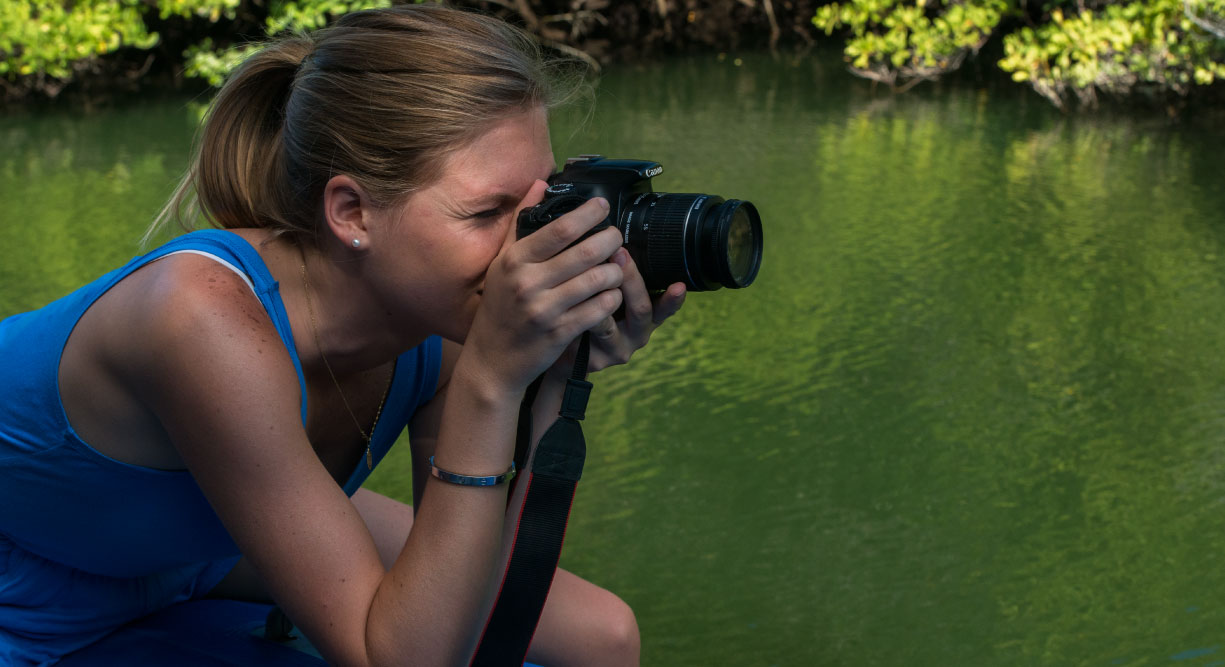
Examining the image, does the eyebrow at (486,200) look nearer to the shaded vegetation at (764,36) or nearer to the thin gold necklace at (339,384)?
the thin gold necklace at (339,384)

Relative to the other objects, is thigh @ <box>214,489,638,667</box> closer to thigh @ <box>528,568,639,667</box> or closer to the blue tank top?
thigh @ <box>528,568,639,667</box>

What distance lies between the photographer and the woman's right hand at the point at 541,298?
4.13 ft

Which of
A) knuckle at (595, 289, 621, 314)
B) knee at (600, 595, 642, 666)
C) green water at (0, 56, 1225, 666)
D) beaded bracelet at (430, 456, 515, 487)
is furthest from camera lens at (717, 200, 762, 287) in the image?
green water at (0, 56, 1225, 666)

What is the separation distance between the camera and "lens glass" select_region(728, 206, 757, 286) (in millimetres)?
1407

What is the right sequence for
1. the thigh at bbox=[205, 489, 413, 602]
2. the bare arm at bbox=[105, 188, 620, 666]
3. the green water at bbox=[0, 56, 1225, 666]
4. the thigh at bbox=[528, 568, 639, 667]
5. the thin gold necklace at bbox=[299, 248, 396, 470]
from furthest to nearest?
1. the green water at bbox=[0, 56, 1225, 666]
2. the thigh at bbox=[205, 489, 413, 602]
3. the thigh at bbox=[528, 568, 639, 667]
4. the thin gold necklace at bbox=[299, 248, 396, 470]
5. the bare arm at bbox=[105, 188, 620, 666]

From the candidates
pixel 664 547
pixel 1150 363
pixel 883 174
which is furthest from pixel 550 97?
pixel 883 174

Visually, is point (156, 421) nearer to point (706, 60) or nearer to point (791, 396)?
point (791, 396)

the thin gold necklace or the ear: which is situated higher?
the ear

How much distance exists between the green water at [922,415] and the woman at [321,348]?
65 centimetres

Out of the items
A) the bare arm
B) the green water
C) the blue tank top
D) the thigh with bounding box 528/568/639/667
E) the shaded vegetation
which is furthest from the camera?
the shaded vegetation

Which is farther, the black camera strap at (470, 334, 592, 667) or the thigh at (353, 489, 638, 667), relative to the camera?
the thigh at (353, 489, 638, 667)

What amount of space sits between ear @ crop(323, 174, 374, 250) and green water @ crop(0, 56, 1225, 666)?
91cm

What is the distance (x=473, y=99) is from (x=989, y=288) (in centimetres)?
239

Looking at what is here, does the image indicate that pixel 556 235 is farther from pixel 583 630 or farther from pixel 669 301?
pixel 583 630
